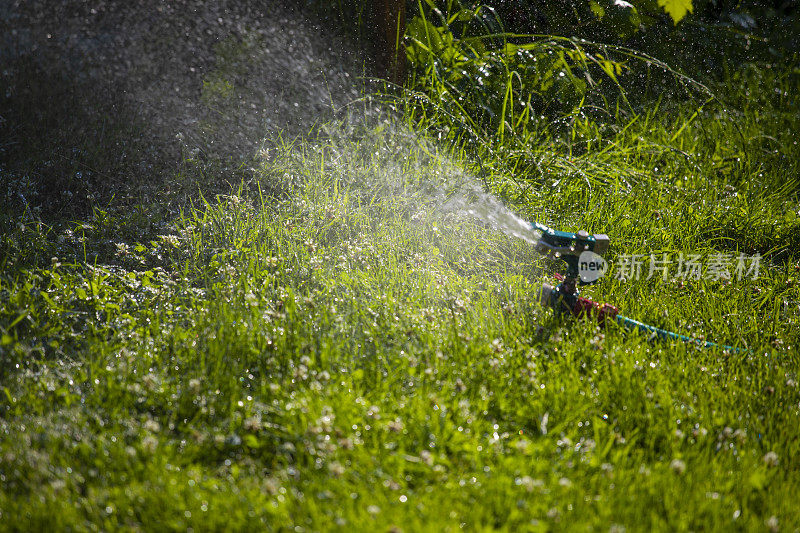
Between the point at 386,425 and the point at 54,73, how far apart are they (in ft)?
8.72

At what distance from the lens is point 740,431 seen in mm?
1675

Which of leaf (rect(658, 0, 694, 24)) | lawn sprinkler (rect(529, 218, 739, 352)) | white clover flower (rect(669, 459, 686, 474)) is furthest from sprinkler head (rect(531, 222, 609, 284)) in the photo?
leaf (rect(658, 0, 694, 24))

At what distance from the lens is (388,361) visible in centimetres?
188

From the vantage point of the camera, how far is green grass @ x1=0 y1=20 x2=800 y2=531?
4.60 ft

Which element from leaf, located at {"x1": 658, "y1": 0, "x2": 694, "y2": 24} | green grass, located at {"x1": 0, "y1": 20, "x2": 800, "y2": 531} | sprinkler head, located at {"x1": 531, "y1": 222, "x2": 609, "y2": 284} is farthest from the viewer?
leaf, located at {"x1": 658, "y1": 0, "x2": 694, "y2": 24}

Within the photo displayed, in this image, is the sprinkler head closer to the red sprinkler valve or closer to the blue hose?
the red sprinkler valve

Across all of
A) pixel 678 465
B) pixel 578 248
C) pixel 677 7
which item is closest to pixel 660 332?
pixel 578 248

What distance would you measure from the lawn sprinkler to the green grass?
0.05 m

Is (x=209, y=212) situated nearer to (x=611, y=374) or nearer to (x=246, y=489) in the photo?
(x=246, y=489)

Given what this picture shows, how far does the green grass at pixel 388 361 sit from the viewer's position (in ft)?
4.60

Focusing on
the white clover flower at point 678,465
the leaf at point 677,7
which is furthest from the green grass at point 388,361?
the leaf at point 677,7

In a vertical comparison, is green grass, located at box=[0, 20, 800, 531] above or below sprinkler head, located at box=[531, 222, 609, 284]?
below

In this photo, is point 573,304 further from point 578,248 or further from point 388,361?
point 388,361

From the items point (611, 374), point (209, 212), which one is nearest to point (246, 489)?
point (611, 374)
